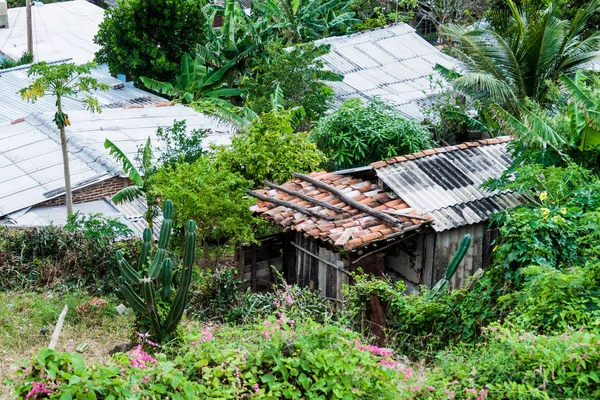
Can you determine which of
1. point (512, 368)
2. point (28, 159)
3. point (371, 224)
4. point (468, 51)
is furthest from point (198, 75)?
point (512, 368)

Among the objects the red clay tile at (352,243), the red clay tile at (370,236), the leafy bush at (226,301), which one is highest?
the red clay tile at (370,236)

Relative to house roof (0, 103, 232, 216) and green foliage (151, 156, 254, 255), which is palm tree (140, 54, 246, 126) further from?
green foliage (151, 156, 254, 255)

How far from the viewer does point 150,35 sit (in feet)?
77.4

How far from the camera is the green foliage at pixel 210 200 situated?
11.6 m

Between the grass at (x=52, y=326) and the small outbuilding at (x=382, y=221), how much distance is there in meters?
2.36

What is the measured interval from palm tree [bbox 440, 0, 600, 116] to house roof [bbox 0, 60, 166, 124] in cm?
946

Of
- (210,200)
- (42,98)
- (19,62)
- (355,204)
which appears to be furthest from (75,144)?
(19,62)

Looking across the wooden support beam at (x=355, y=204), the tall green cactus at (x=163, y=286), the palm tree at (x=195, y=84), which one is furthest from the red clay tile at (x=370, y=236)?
the palm tree at (x=195, y=84)

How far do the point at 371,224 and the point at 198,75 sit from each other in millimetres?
12968

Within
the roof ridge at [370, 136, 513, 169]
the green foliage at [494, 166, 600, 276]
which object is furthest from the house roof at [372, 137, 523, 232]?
the green foliage at [494, 166, 600, 276]

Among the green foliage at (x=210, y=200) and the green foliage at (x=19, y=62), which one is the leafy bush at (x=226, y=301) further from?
the green foliage at (x=19, y=62)

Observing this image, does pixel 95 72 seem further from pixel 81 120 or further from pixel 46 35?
pixel 81 120

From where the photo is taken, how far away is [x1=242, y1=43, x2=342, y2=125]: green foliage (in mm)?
18566

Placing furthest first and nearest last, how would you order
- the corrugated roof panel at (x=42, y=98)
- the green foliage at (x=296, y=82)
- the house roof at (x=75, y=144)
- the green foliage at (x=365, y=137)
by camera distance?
1. the corrugated roof panel at (x=42, y=98)
2. the green foliage at (x=296, y=82)
3. the house roof at (x=75, y=144)
4. the green foliage at (x=365, y=137)
